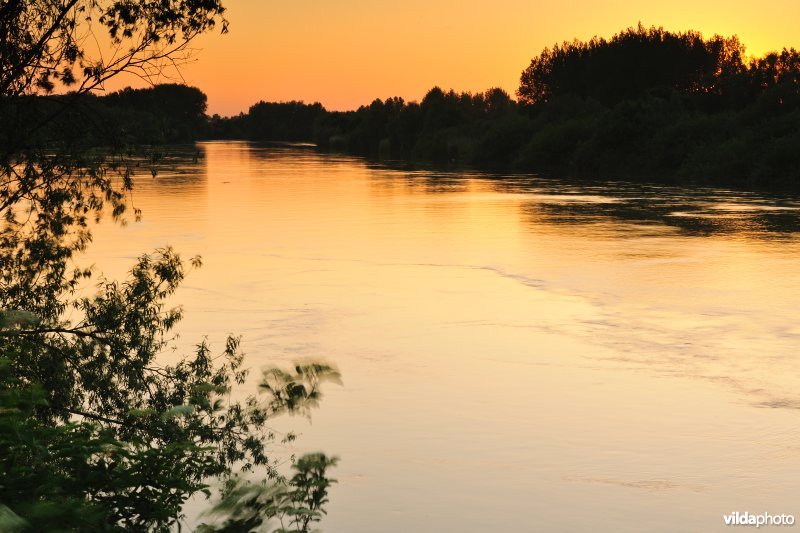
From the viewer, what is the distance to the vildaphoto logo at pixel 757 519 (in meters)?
8.48

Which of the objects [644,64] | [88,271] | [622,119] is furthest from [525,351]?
[644,64]

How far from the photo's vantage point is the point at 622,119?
6066 centimetres

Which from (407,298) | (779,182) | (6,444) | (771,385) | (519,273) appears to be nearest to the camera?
(6,444)

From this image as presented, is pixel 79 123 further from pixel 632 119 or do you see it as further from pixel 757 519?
pixel 632 119

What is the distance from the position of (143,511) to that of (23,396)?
840mm

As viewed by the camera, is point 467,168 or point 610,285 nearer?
point 610,285

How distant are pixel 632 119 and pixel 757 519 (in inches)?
2138

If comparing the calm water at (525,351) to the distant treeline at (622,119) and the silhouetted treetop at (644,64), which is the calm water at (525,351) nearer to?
the distant treeline at (622,119)

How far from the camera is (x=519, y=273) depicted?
21.2 metres

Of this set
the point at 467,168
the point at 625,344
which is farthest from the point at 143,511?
the point at 467,168

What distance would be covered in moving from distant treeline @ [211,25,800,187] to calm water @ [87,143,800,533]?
22619 millimetres

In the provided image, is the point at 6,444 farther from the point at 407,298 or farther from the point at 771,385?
the point at 407,298

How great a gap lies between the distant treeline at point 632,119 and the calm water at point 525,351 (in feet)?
74.2

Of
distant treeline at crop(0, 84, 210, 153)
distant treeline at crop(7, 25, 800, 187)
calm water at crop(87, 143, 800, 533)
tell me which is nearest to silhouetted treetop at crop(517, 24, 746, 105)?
distant treeline at crop(7, 25, 800, 187)
